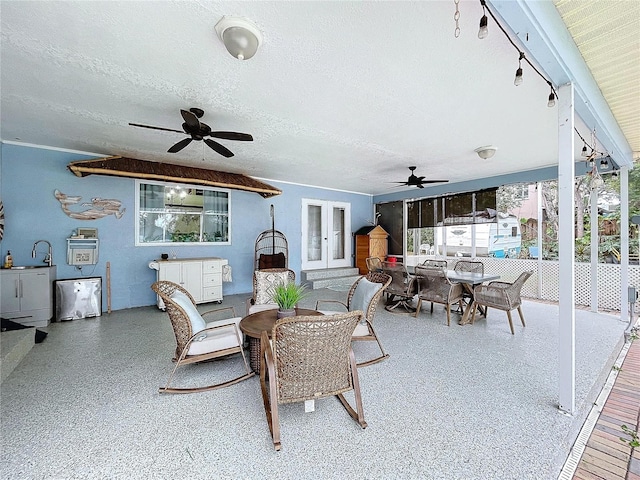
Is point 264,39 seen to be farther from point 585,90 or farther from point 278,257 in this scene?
point 278,257

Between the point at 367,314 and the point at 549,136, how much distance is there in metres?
3.77

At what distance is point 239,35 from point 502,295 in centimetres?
440

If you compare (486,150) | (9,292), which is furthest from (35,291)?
(486,150)

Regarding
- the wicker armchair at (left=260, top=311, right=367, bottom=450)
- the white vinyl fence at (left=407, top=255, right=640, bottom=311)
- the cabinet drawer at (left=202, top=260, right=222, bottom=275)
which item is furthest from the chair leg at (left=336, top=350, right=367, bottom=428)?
the white vinyl fence at (left=407, top=255, right=640, bottom=311)

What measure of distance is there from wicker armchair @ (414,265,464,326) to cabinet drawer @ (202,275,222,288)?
386 cm

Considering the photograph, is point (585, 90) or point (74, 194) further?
point (74, 194)

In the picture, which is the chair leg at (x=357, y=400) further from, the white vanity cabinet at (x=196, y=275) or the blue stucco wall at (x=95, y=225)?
the blue stucco wall at (x=95, y=225)

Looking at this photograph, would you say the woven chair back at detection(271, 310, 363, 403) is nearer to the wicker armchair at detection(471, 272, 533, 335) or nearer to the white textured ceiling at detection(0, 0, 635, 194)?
the white textured ceiling at detection(0, 0, 635, 194)

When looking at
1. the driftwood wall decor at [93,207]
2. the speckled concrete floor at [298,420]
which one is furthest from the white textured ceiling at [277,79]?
the speckled concrete floor at [298,420]

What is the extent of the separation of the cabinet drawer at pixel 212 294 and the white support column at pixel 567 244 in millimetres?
5311

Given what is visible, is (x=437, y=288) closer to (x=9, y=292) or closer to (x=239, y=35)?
(x=239, y=35)

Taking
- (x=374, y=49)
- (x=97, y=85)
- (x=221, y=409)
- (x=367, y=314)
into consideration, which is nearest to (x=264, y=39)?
(x=374, y=49)

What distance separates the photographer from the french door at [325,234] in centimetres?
781

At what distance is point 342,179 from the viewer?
22.8ft
